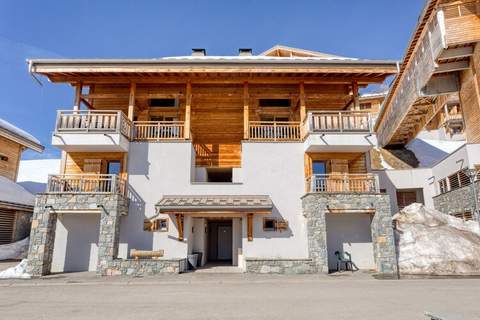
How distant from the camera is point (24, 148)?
24.4 metres

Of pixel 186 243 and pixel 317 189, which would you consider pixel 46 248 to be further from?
pixel 317 189

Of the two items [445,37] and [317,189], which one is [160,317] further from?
[445,37]

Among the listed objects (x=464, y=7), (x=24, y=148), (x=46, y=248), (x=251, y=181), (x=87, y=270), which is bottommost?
(x=87, y=270)

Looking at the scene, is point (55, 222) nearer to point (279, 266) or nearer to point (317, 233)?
point (279, 266)

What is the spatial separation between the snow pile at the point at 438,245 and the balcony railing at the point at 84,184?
488 inches

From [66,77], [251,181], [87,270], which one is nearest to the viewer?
[87,270]

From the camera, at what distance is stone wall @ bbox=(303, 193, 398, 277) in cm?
1199

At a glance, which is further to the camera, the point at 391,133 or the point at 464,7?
the point at 391,133

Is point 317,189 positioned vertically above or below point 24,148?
below

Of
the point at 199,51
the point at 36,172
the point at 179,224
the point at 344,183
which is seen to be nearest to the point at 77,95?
the point at 179,224

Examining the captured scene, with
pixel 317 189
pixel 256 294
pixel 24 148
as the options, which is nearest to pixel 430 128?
pixel 317 189

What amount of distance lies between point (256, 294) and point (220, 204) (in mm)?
4876

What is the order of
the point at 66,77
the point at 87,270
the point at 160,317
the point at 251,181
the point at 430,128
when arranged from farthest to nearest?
1. the point at 430,128
2. the point at 66,77
3. the point at 251,181
4. the point at 87,270
5. the point at 160,317

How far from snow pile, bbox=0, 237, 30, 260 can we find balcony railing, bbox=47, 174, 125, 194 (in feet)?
22.6
